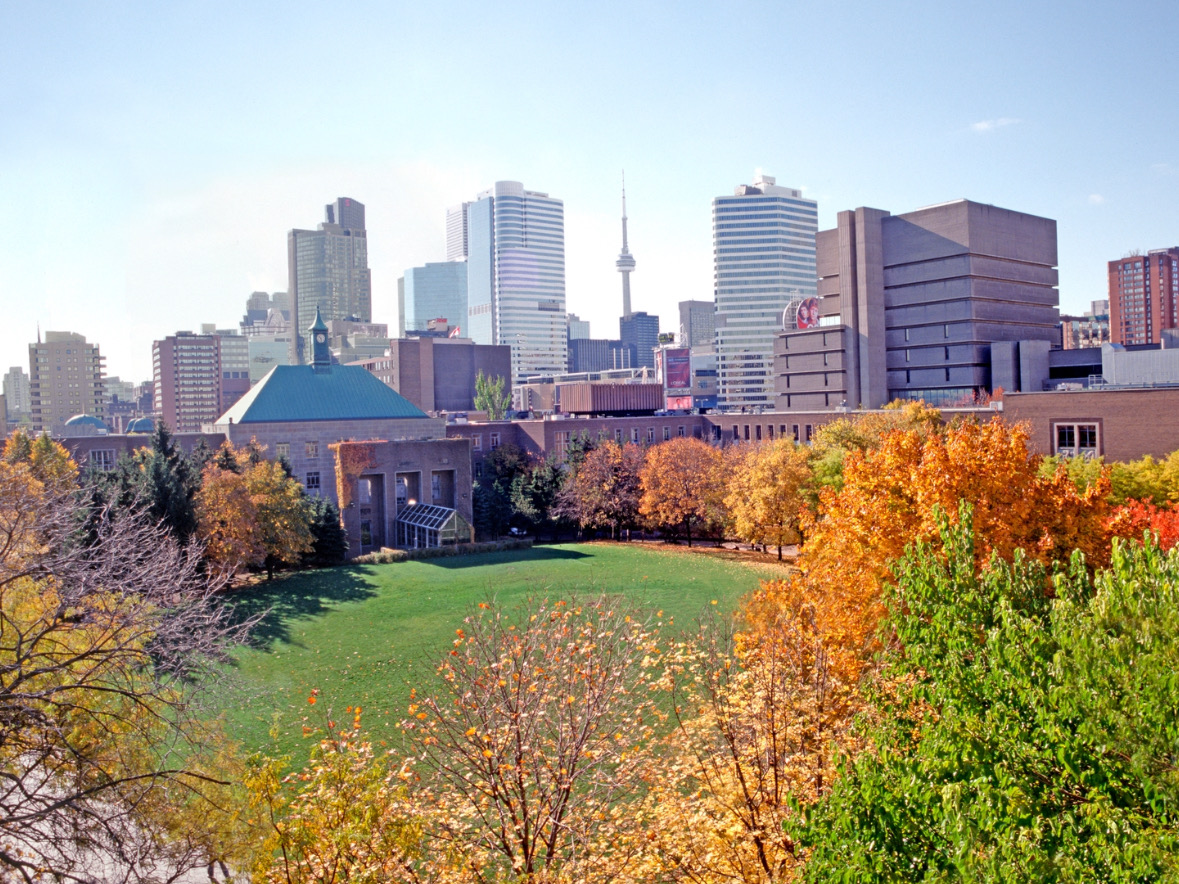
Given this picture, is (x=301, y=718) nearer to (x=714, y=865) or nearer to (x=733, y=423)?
(x=714, y=865)

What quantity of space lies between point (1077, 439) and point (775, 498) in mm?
16685

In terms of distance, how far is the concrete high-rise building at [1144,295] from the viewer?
17538cm

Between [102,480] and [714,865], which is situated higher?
[102,480]

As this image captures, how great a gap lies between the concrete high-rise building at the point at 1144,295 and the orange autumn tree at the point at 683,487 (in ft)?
473

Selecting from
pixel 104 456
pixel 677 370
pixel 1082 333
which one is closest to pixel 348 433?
pixel 104 456

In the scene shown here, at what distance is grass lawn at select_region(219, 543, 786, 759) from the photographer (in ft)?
93.5

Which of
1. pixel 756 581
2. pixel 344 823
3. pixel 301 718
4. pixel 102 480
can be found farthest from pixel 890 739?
pixel 102 480

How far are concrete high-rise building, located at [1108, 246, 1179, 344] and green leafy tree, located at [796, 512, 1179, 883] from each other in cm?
18723

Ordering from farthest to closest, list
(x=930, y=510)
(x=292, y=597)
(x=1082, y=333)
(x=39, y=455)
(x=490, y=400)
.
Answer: (x=1082, y=333) < (x=490, y=400) < (x=39, y=455) < (x=292, y=597) < (x=930, y=510)

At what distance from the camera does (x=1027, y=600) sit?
13.4 meters

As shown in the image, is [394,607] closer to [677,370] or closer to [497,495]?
[497,495]

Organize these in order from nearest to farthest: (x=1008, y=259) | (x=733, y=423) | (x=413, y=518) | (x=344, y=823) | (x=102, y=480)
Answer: (x=344, y=823) < (x=102, y=480) < (x=413, y=518) < (x=733, y=423) < (x=1008, y=259)

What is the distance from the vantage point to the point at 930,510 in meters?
21.8

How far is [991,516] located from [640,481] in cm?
4402
